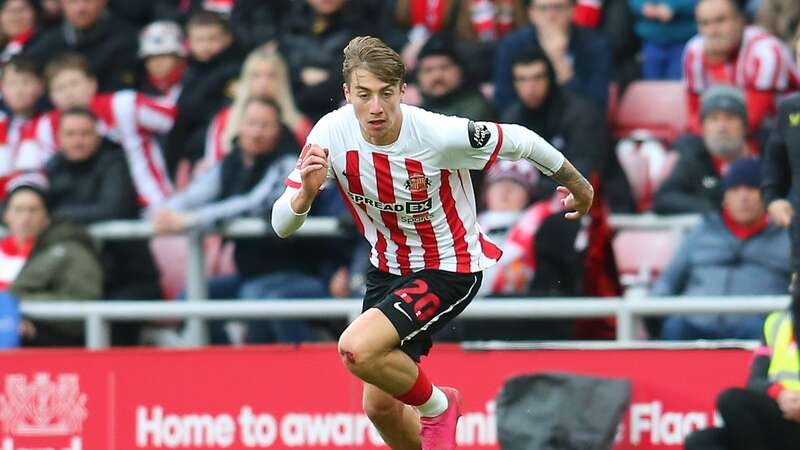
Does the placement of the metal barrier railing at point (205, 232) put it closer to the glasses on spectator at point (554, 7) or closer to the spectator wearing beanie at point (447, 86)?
the spectator wearing beanie at point (447, 86)

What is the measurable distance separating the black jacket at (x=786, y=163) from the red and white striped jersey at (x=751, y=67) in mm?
2009

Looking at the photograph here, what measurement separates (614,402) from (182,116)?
14.1 ft

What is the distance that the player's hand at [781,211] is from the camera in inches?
305

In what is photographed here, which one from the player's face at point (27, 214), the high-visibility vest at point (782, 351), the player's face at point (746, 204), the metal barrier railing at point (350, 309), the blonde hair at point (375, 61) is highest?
the player's face at point (27, 214)

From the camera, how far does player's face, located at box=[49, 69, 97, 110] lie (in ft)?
36.0

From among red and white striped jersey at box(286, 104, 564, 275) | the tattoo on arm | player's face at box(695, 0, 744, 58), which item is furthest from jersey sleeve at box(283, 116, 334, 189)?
player's face at box(695, 0, 744, 58)

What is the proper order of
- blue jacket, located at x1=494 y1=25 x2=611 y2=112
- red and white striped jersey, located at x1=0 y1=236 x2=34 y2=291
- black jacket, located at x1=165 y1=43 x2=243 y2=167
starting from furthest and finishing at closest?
black jacket, located at x1=165 y1=43 x2=243 y2=167, blue jacket, located at x1=494 y1=25 x2=611 y2=112, red and white striped jersey, located at x1=0 y1=236 x2=34 y2=291

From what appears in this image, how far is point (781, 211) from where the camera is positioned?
7797 mm

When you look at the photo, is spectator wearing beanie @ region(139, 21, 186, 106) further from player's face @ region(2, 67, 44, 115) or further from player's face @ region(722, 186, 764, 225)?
player's face @ region(722, 186, 764, 225)

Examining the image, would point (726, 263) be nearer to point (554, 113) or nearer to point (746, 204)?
point (746, 204)

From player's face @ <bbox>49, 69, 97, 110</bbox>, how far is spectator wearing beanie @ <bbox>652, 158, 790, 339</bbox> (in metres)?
4.18

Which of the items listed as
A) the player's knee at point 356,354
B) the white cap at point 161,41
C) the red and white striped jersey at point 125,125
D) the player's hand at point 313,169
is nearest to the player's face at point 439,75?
the red and white striped jersey at point 125,125

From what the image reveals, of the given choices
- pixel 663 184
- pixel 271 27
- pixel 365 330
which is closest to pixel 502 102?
pixel 663 184

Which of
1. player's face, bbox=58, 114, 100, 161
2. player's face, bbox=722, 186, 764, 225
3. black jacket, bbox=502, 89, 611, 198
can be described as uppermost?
player's face, bbox=58, 114, 100, 161
